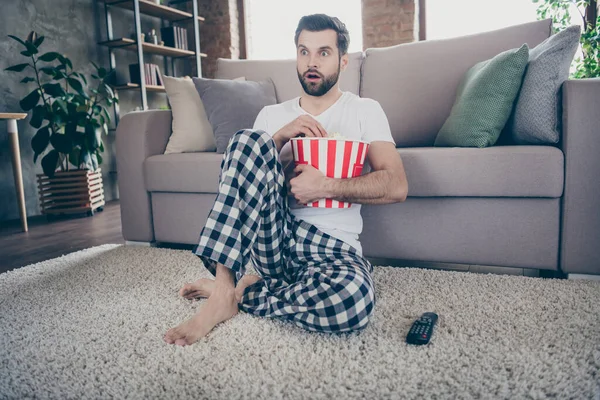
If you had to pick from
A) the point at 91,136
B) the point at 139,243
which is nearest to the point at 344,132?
the point at 139,243

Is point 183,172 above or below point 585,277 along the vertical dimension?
above

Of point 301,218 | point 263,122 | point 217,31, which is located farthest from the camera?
point 217,31

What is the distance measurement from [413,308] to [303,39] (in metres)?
0.85

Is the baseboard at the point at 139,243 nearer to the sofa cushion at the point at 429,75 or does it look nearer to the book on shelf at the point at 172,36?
the sofa cushion at the point at 429,75

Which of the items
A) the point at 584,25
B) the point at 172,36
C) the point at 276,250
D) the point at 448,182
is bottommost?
the point at 276,250

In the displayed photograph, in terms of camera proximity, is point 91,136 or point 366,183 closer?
point 366,183

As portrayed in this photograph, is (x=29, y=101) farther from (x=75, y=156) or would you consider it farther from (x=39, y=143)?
(x=75, y=156)

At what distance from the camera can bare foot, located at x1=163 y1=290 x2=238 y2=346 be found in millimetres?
1077

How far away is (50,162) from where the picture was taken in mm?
3135

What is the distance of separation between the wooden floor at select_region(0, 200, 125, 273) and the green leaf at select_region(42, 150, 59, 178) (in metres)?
0.35

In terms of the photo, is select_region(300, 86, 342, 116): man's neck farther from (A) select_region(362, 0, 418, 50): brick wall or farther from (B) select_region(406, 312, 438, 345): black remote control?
(A) select_region(362, 0, 418, 50): brick wall

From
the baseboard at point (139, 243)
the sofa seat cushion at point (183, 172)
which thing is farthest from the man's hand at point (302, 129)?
the baseboard at point (139, 243)

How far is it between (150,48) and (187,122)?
2705 millimetres

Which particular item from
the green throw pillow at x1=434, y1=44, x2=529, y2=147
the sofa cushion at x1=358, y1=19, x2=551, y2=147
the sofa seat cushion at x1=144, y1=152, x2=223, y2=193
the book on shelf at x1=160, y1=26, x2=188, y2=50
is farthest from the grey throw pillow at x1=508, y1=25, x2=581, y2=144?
the book on shelf at x1=160, y1=26, x2=188, y2=50
